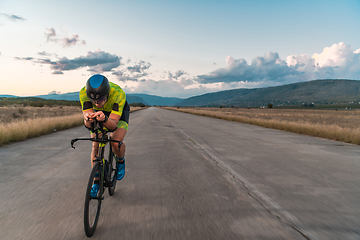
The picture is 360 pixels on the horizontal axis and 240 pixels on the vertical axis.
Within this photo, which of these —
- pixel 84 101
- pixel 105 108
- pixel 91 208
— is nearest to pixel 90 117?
pixel 84 101

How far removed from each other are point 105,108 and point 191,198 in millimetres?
2028

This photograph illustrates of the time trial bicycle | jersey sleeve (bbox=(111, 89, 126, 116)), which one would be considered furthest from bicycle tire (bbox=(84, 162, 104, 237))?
jersey sleeve (bbox=(111, 89, 126, 116))

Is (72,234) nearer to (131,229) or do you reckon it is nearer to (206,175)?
(131,229)

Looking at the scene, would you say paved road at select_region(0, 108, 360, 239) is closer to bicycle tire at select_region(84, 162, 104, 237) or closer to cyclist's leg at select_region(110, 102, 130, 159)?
bicycle tire at select_region(84, 162, 104, 237)

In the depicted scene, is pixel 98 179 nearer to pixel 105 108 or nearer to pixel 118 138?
pixel 118 138

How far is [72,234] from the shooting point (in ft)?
8.04

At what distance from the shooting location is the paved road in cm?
257

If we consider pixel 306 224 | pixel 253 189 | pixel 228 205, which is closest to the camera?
pixel 306 224

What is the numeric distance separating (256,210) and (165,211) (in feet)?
4.42

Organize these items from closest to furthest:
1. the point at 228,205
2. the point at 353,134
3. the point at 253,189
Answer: the point at 228,205, the point at 253,189, the point at 353,134

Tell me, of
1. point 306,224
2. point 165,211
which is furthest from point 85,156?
point 306,224

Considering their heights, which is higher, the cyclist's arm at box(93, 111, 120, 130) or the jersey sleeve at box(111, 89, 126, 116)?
the jersey sleeve at box(111, 89, 126, 116)

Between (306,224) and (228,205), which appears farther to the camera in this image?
(228,205)

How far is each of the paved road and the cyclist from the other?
2.20 ft
